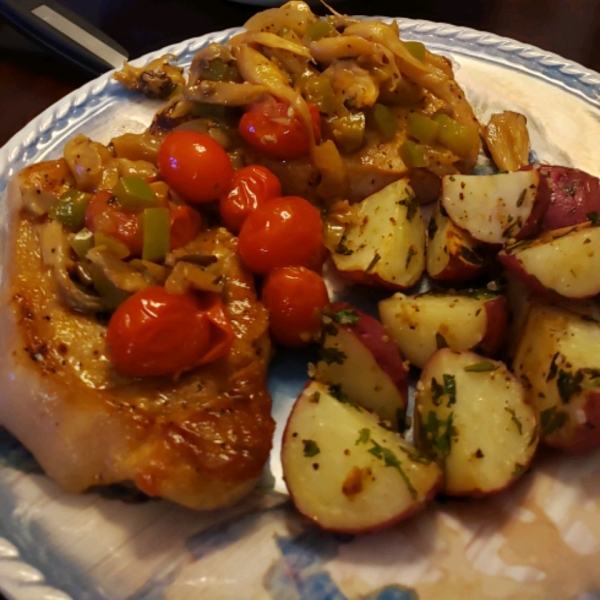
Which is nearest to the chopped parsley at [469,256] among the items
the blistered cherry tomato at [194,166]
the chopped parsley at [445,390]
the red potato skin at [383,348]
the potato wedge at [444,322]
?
the potato wedge at [444,322]

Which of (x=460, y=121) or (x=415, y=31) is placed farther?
(x=415, y=31)

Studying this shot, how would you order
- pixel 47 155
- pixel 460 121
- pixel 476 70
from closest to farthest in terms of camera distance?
pixel 460 121 < pixel 47 155 < pixel 476 70

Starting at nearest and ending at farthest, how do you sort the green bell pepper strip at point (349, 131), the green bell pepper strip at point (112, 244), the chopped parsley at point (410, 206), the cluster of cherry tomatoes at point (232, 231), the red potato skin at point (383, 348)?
the cluster of cherry tomatoes at point (232, 231) → the red potato skin at point (383, 348) → the green bell pepper strip at point (112, 244) → the chopped parsley at point (410, 206) → the green bell pepper strip at point (349, 131)

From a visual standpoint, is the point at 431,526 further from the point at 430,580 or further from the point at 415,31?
the point at 415,31

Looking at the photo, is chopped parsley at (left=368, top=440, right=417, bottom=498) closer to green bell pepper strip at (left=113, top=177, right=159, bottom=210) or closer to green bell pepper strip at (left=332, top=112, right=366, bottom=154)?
green bell pepper strip at (left=113, top=177, right=159, bottom=210)

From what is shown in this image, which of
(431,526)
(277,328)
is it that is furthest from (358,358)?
(431,526)

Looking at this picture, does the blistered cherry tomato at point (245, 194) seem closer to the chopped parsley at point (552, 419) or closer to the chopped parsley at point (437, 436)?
the chopped parsley at point (437, 436)

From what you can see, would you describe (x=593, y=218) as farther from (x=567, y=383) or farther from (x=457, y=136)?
(x=457, y=136)
